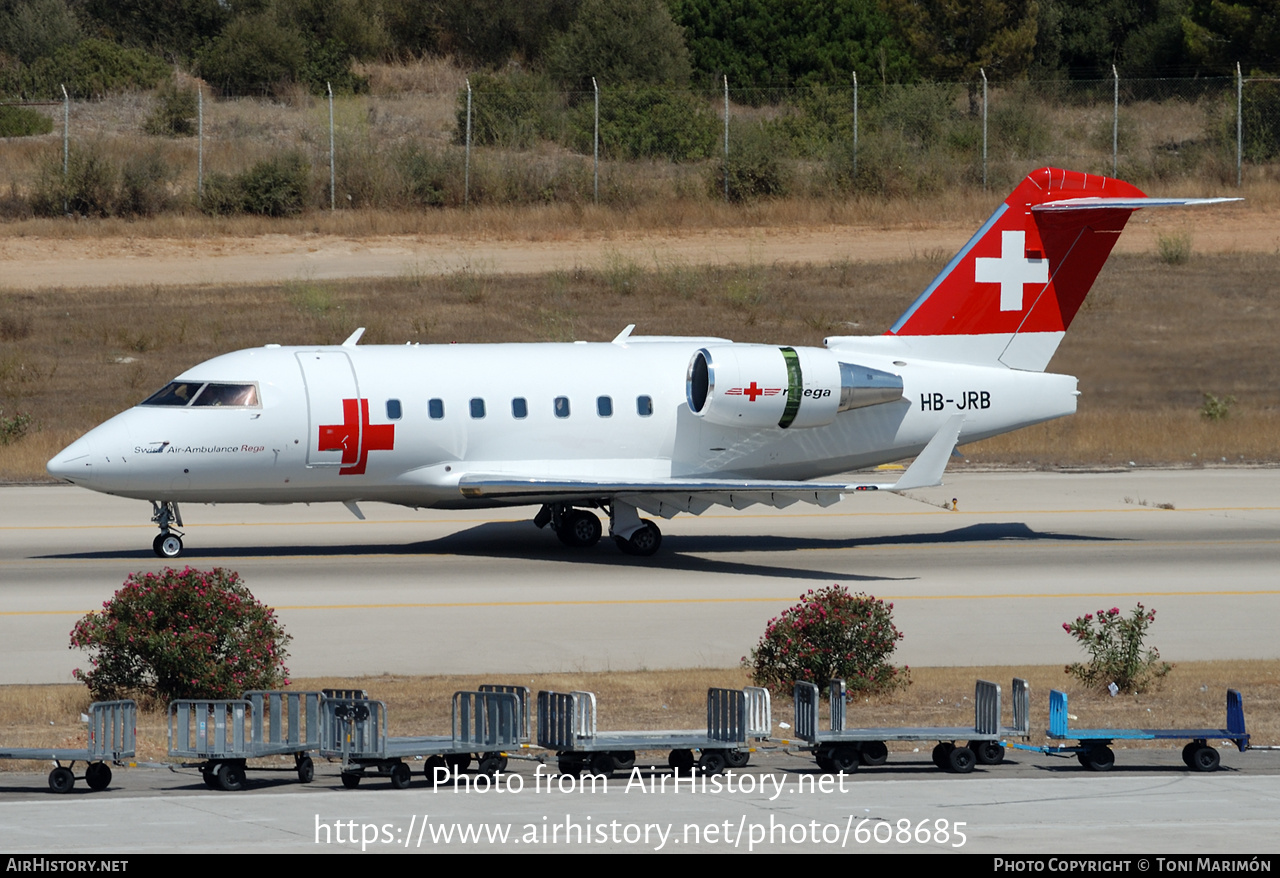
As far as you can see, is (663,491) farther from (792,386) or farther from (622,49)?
(622,49)

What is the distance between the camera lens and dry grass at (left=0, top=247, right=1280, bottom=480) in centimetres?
3897

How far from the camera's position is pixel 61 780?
12391mm

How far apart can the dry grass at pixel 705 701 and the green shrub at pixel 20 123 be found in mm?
50737

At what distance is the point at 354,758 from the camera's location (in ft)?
41.3

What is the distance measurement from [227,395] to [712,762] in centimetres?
1422

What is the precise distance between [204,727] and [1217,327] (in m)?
35.7

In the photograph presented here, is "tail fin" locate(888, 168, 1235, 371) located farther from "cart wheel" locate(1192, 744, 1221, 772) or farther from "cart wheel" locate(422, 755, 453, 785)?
"cart wheel" locate(422, 755, 453, 785)

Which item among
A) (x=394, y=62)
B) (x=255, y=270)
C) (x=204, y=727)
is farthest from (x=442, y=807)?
(x=394, y=62)

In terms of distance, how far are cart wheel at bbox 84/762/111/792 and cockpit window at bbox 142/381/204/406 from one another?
1317 cm

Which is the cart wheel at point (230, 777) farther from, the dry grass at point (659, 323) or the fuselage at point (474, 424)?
the dry grass at point (659, 323)

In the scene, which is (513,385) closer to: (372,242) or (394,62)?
(372,242)

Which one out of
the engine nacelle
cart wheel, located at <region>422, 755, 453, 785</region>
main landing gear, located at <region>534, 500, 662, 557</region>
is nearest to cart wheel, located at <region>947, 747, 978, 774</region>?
cart wheel, located at <region>422, 755, 453, 785</region>

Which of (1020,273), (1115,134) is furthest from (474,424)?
(1115,134)

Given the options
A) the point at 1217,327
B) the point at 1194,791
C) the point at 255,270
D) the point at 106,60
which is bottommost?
the point at 1194,791
